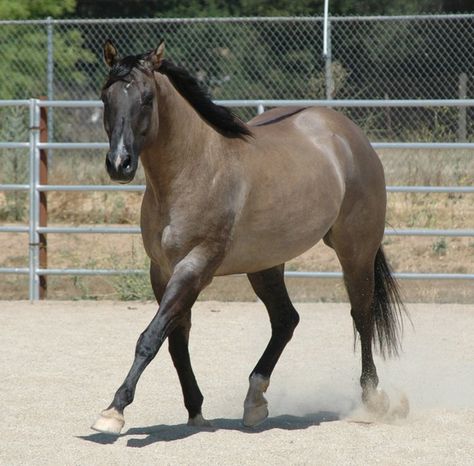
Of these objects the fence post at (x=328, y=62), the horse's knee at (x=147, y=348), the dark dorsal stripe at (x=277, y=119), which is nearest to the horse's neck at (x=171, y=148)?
the horse's knee at (x=147, y=348)

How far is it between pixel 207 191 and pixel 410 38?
26.1ft

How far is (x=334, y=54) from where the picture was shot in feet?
36.6

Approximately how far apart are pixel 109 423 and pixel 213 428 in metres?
0.75

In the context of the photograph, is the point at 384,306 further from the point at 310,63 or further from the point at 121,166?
the point at 310,63

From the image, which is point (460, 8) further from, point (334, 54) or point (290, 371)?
point (290, 371)

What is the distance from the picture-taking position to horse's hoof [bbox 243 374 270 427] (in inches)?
191

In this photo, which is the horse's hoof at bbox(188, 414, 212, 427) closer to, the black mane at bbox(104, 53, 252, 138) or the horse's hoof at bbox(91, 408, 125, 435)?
the horse's hoof at bbox(91, 408, 125, 435)

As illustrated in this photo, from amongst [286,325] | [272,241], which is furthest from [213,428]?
[272,241]

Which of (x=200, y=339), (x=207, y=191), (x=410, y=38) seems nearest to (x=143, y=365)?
(x=207, y=191)

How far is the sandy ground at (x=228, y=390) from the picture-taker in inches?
167

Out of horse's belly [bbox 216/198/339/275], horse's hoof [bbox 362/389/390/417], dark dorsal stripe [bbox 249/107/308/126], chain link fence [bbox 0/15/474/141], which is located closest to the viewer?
horse's belly [bbox 216/198/339/275]

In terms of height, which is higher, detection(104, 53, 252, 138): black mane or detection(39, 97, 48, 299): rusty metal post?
detection(104, 53, 252, 138): black mane

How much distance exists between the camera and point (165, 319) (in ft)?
14.3

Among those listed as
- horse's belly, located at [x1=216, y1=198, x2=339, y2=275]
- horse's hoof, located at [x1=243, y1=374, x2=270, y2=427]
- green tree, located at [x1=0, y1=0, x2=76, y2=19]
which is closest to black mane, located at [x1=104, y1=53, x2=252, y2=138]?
→ horse's belly, located at [x1=216, y1=198, x2=339, y2=275]
